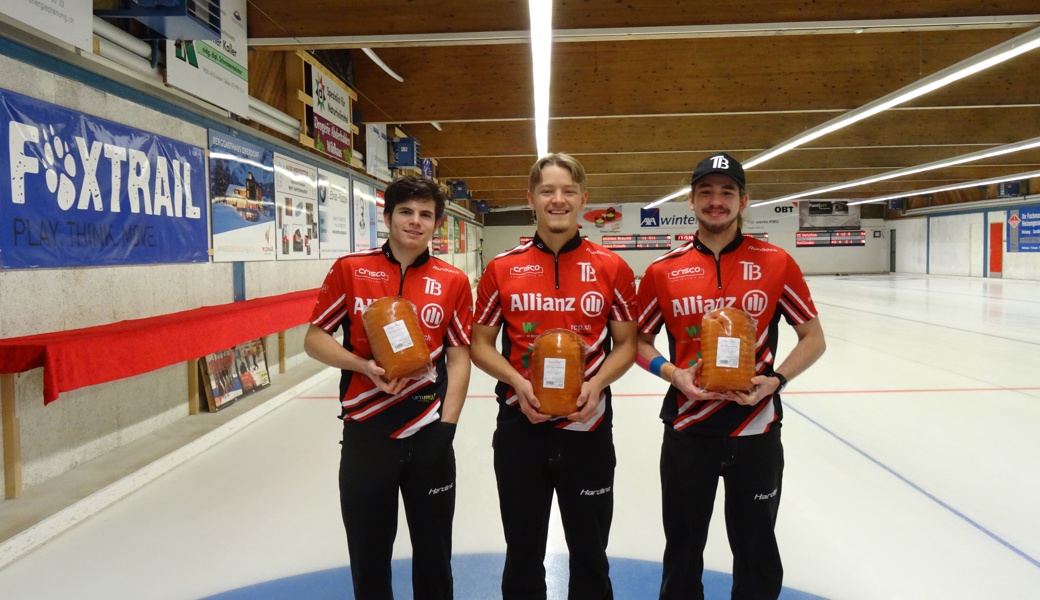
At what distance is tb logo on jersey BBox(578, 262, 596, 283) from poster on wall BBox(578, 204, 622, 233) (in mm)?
26088

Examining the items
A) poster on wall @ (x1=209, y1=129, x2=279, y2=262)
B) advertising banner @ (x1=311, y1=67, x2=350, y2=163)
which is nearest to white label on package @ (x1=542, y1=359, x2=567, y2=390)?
poster on wall @ (x1=209, y1=129, x2=279, y2=262)

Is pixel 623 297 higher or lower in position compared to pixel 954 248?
lower

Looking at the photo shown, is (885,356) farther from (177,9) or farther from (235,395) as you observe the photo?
(177,9)

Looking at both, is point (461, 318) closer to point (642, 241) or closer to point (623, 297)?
point (623, 297)

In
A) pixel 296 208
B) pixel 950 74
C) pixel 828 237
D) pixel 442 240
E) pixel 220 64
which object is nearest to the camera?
pixel 220 64

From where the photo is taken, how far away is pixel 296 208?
24.6 ft

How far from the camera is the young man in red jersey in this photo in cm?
199

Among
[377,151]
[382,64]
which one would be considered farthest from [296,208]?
[377,151]

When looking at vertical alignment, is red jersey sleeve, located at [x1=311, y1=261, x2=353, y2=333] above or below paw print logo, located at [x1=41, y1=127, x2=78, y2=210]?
below

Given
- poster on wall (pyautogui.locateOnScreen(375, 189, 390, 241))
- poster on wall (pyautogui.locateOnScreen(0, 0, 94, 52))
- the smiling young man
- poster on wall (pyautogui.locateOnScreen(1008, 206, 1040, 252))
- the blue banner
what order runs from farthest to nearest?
poster on wall (pyautogui.locateOnScreen(1008, 206, 1040, 252))
poster on wall (pyautogui.locateOnScreen(375, 189, 390, 241))
the blue banner
poster on wall (pyautogui.locateOnScreen(0, 0, 94, 52))
the smiling young man

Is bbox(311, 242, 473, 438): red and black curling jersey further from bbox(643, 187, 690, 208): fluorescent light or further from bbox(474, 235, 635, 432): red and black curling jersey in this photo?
bbox(643, 187, 690, 208): fluorescent light

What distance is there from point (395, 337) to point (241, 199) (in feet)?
16.2

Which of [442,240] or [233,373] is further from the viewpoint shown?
[442,240]

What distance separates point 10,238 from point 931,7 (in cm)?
698
